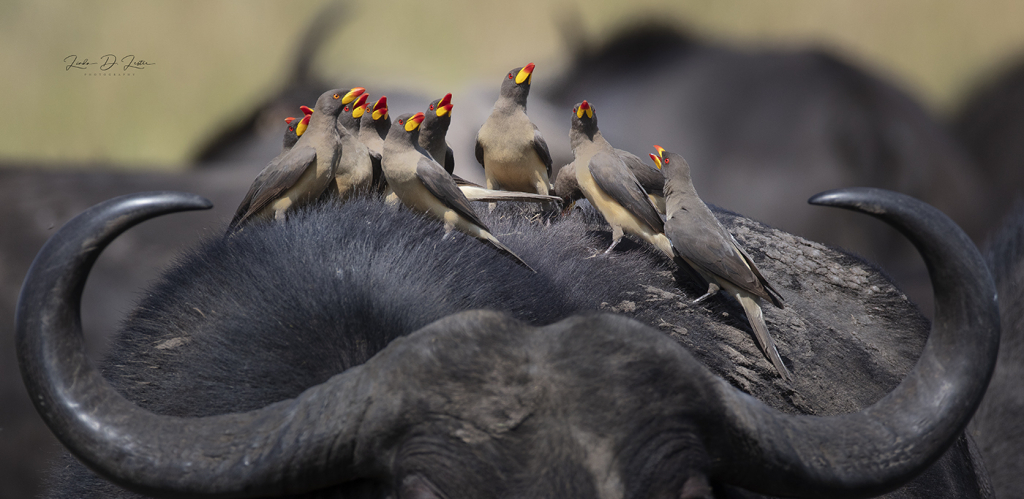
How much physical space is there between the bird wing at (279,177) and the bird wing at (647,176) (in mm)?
1037

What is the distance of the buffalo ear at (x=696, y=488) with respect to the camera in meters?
1.65

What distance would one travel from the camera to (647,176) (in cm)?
271

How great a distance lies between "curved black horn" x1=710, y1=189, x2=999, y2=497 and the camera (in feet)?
5.62

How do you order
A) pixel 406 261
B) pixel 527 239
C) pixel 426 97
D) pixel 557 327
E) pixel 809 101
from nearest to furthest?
1. pixel 557 327
2. pixel 406 261
3. pixel 527 239
4. pixel 426 97
5. pixel 809 101

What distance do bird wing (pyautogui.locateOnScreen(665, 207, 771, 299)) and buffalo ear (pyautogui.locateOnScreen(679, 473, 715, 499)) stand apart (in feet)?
2.73

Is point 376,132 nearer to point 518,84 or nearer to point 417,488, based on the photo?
point 518,84

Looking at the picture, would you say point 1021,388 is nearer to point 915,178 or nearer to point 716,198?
point 716,198

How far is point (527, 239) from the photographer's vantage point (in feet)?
9.28

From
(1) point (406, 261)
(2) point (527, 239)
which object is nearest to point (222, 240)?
(1) point (406, 261)

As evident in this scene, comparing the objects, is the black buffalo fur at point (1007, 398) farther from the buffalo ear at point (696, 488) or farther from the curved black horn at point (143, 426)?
the curved black horn at point (143, 426)

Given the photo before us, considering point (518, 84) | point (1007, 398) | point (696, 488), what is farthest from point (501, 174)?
point (1007, 398)

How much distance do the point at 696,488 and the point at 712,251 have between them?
0.89 meters

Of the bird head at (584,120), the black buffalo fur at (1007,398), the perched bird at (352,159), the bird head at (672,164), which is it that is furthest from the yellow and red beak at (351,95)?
the black buffalo fur at (1007,398)

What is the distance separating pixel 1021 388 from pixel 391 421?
4860 millimetres
